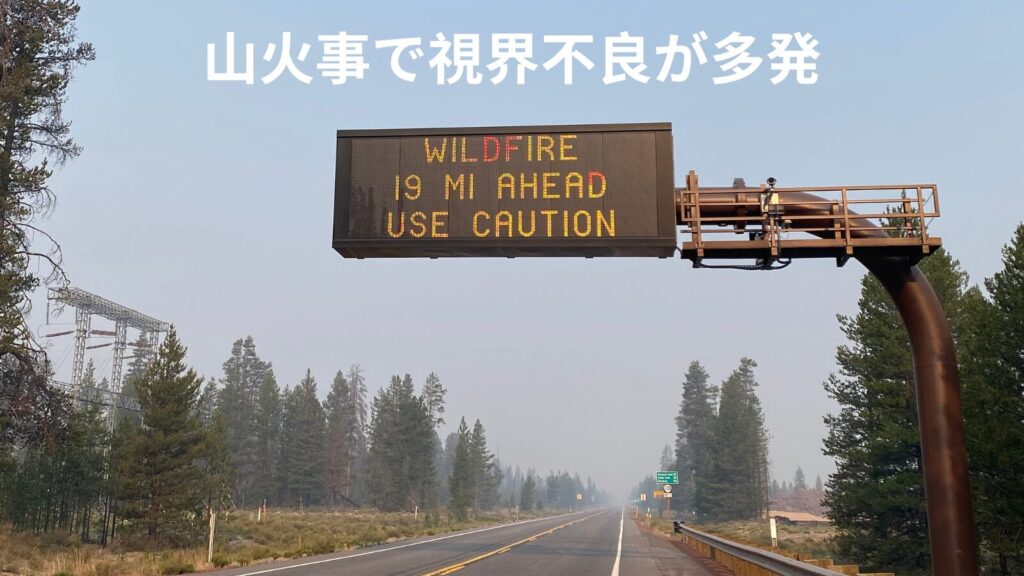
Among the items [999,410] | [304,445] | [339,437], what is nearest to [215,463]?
[999,410]

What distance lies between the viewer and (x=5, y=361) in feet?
80.6

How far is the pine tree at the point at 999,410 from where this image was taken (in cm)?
2048

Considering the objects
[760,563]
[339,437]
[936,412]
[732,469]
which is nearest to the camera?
[936,412]

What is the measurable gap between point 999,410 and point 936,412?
47.0 ft

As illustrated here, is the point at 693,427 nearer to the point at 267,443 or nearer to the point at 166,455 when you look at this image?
the point at 267,443

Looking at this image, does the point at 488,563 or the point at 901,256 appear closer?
the point at 901,256

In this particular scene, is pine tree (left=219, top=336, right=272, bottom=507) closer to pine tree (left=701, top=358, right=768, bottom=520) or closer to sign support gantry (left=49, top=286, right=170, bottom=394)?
sign support gantry (left=49, top=286, right=170, bottom=394)

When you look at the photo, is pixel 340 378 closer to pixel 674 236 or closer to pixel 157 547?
pixel 157 547

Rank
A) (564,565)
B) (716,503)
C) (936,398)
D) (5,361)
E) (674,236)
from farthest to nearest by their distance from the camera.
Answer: (716,503), (5,361), (564,565), (674,236), (936,398)

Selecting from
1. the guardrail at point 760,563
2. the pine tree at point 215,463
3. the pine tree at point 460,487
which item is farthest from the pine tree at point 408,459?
the guardrail at point 760,563

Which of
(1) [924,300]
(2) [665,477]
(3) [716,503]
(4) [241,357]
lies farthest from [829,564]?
(4) [241,357]

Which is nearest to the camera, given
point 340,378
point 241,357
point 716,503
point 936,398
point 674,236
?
point 936,398

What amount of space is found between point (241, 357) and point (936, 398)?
116035 millimetres

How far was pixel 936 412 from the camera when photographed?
35.2 feet
